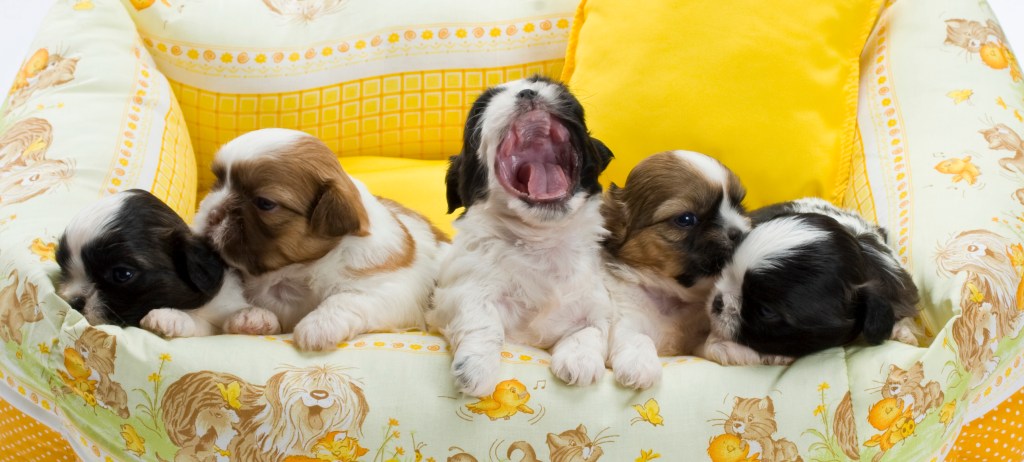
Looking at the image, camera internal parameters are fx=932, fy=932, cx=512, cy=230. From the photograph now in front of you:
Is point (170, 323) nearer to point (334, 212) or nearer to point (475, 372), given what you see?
point (334, 212)

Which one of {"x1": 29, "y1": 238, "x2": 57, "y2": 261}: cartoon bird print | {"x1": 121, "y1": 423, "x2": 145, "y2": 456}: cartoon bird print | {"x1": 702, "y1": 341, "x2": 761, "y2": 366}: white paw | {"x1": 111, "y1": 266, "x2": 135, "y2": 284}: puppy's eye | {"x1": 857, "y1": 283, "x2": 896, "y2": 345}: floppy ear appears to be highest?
{"x1": 857, "y1": 283, "x2": 896, "y2": 345}: floppy ear

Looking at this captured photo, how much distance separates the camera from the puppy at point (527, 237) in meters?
2.75

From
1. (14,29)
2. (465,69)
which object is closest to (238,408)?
(465,69)

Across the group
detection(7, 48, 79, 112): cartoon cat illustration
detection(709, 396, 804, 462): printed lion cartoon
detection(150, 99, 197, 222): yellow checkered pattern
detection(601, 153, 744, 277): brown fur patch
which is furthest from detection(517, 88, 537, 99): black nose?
detection(7, 48, 79, 112): cartoon cat illustration

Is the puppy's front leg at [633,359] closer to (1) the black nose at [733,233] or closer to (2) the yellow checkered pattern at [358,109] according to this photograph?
(1) the black nose at [733,233]

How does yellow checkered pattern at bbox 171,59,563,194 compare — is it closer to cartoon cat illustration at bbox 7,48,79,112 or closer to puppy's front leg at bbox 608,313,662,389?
cartoon cat illustration at bbox 7,48,79,112

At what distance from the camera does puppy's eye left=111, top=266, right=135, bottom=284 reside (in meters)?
2.80

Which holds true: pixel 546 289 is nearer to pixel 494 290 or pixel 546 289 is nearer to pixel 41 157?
pixel 494 290

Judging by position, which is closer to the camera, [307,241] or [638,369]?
[638,369]

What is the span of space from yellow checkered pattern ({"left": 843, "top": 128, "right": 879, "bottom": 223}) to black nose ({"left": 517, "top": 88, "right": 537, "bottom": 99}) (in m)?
1.57

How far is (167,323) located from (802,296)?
185 cm

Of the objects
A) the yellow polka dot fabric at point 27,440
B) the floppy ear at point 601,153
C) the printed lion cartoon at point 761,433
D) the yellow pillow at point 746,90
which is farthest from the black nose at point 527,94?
the yellow polka dot fabric at point 27,440

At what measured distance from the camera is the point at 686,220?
3.04 meters

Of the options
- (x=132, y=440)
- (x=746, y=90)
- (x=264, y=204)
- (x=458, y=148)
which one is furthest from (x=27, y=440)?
(x=746, y=90)
